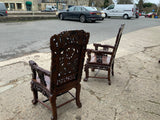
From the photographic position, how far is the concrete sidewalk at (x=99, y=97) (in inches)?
85.3

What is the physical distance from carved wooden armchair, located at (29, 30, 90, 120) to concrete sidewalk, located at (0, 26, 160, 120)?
389 mm

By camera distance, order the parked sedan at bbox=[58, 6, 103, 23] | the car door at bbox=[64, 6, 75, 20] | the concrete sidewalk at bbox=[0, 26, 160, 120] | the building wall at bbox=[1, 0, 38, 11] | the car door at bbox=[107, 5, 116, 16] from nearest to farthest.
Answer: the concrete sidewalk at bbox=[0, 26, 160, 120]
the parked sedan at bbox=[58, 6, 103, 23]
the car door at bbox=[64, 6, 75, 20]
the car door at bbox=[107, 5, 116, 16]
the building wall at bbox=[1, 0, 38, 11]

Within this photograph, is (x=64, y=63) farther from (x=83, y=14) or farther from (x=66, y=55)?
(x=83, y=14)

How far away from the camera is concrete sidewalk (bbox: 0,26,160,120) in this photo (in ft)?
7.11

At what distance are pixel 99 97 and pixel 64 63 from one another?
1.16 m

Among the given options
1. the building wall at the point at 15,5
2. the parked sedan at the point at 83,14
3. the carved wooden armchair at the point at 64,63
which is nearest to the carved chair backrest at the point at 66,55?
the carved wooden armchair at the point at 64,63

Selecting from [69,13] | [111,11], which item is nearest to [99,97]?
[69,13]

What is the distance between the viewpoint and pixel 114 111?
2266mm

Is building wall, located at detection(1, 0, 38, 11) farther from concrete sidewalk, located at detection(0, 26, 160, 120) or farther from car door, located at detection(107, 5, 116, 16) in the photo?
concrete sidewalk, located at detection(0, 26, 160, 120)

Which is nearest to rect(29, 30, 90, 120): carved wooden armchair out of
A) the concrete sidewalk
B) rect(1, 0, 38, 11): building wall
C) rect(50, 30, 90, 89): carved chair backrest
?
rect(50, 30, 90, 89): carved chair backrest

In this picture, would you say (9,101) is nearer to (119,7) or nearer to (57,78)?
(57,78)

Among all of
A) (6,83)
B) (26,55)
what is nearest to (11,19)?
(26,55)

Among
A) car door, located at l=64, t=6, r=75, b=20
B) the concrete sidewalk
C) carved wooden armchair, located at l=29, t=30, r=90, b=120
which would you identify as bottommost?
the concrete sidewalk

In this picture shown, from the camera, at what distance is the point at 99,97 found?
2.61 meters
